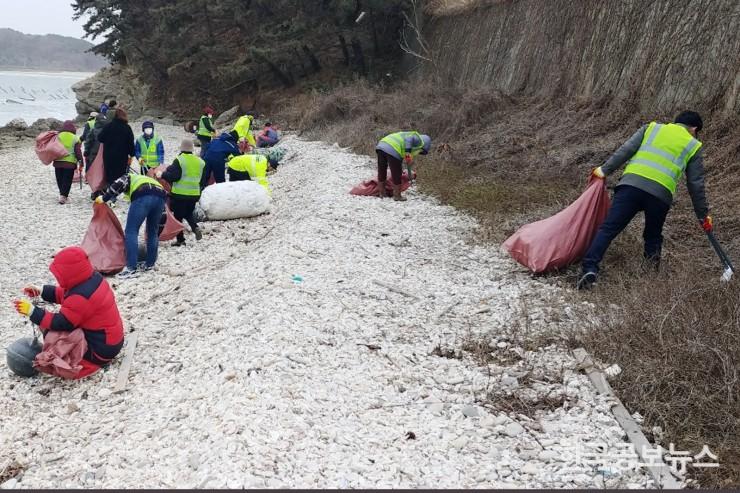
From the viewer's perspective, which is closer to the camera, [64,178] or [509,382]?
[509,382]

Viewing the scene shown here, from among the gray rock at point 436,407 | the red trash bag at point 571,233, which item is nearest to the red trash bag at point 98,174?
the red trash bag at point 571,233

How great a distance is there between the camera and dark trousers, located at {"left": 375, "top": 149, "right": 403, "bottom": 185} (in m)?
9.12

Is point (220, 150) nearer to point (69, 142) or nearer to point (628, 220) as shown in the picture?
point (69, 142)

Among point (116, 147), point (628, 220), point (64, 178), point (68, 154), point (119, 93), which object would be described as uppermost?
point (116, 147)

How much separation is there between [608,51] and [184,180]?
8.66 metres

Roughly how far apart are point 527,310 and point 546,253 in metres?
0.98

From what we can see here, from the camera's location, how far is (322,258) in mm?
6676

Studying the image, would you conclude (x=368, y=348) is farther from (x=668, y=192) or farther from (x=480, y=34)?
(x=480, y=34)

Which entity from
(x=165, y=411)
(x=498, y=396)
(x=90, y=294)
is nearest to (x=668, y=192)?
(x=498, y=396)

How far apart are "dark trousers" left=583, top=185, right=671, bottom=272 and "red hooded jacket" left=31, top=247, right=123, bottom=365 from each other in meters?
4.29

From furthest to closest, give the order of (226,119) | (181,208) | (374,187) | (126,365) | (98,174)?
1. (226,119)
2. (374,187)
3. (98,174)
4. (181,208)
5. (126,365)

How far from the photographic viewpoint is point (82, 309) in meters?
4.62

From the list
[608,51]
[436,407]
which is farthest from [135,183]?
[608,51]

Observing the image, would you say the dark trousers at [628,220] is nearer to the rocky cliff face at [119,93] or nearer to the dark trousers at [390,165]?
the dark trousers at [390,165]
